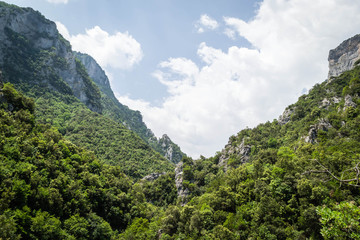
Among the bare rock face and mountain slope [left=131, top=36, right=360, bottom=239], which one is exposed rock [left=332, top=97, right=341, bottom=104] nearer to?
mountain slope [left=131, top=36, right=360, bottom=239]

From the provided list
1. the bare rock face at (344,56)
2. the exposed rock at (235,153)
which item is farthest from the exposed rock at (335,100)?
the bare rock face at (344,56)

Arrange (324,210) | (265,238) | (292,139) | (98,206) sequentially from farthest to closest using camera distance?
1. (292,139)
2. (98,206)
3. (265,238)
4. (324,210)

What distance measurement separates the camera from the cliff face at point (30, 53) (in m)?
151

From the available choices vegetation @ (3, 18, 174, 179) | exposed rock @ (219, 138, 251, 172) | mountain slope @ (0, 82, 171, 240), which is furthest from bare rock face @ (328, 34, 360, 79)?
mountain slope @ (0, 82, 171, 240)

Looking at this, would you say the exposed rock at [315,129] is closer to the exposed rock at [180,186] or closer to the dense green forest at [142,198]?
the dense green forest at [142,198]

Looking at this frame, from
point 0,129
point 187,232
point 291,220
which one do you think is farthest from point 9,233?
point 291,220

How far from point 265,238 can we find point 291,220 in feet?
26.4

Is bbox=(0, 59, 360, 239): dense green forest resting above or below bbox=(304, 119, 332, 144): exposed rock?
below

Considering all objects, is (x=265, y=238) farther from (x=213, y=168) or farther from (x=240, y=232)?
(x=213, y=168)

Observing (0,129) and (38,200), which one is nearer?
(38,200)

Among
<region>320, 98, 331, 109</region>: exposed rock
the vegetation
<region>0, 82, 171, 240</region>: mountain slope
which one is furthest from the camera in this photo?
the vegetation

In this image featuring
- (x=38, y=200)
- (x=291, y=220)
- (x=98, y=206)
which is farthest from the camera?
(x=98, y=206)

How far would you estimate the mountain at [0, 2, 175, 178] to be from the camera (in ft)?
443

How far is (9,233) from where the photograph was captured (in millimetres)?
32469
